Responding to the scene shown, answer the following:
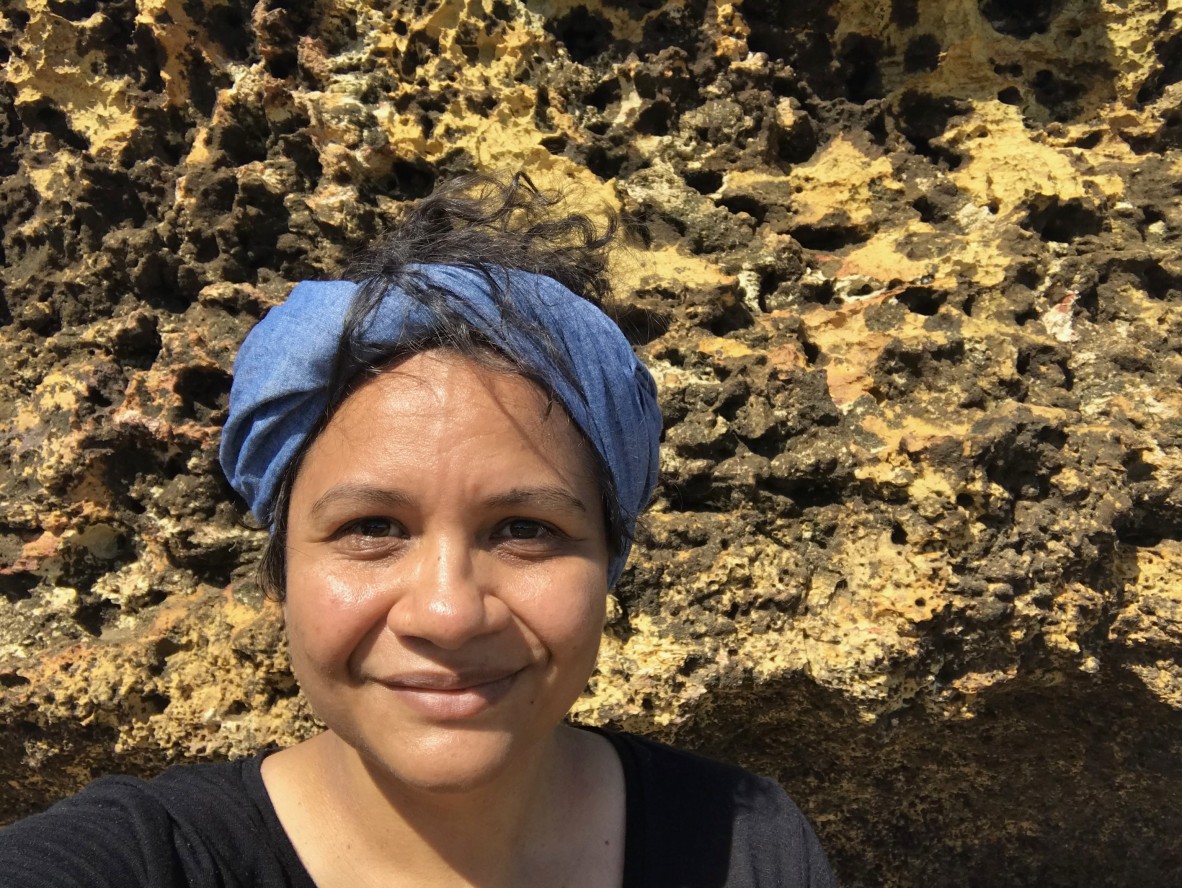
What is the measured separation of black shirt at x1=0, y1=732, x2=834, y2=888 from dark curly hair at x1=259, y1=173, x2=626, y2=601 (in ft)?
1.13

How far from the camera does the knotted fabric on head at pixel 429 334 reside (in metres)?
1.18

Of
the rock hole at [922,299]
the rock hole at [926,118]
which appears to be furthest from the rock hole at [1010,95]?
the rock hole at [922,299]

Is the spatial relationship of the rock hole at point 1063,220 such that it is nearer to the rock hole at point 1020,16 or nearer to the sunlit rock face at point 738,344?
the sunlit rock face at point 738,344

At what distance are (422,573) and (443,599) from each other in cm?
5

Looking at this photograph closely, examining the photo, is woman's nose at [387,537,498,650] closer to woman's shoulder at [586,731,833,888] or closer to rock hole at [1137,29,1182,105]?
woman's shoulder at [586,731,833,888]

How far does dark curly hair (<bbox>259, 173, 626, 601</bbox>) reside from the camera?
1.18 metres

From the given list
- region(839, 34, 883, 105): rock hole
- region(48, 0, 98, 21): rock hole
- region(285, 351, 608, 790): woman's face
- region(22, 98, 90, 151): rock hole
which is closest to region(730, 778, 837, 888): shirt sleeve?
region(285, 351, 608, 790): woman's face

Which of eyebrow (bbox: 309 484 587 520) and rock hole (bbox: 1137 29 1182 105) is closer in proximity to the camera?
eyebrow (bbox: 309 484 587 520)

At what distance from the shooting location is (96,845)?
1.12m

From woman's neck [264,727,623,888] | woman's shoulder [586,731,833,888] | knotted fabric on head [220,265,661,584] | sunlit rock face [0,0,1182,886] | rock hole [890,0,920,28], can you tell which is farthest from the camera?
rock hole [890,0,920,28]

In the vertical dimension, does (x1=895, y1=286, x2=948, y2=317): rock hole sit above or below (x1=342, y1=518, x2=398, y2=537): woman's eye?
above

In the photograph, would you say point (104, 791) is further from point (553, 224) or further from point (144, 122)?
point (144, 122)

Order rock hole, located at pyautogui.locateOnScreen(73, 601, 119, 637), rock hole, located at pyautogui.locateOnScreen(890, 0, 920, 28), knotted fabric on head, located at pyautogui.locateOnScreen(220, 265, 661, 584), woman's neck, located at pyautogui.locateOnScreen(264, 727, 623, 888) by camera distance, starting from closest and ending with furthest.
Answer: knotted fabric on head, located at pyautogui.locateOnScreen(220, 265, 661, 584)
woman's neck, located at pyautogui.locateOnScreen(264, 727, 623, 888)
rock hole, located at pyautogui.locateOnScreen(73, 601, 119, 637)
rock hole, located at pyautogui.locateOnScreen(890, 0, 920, 28)

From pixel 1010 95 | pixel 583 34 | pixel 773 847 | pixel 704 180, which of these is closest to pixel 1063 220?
pixel 1010 95
